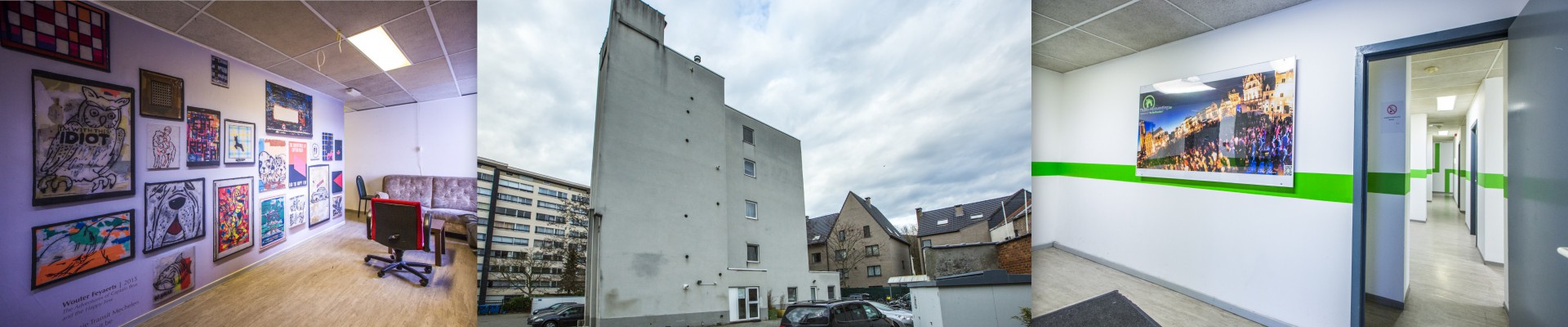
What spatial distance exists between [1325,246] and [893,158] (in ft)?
9.39

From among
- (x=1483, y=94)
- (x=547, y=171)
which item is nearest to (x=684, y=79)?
(x=547, y=171)

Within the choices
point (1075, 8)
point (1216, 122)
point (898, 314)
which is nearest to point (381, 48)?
point (898, 314)

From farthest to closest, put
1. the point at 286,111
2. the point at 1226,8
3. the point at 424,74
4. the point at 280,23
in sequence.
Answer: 1. the point at 1226,8
2. the point at 424,74
3. the point at 286,111
4. the point at 280,23

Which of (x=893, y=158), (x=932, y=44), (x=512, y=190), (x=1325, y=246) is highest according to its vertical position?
(x=932, y=44)

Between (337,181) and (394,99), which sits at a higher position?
(394,99)

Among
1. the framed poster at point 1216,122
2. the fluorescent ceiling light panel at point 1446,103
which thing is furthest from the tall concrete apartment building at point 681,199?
the fluorescent ceiling light panel at point 1446,103

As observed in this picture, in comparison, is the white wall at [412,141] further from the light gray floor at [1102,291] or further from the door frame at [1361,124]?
the door frame at [1361,124]

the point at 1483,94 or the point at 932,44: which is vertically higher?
the point at 1483,94

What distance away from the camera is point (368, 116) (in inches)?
59.8

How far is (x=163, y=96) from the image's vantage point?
1.17 meters

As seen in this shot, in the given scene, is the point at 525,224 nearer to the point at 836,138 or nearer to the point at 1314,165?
the point at 836,138

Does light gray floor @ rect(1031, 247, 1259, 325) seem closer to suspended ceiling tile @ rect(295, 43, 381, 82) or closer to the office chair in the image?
the office chair

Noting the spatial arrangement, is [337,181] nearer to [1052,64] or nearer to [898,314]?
[898,314]

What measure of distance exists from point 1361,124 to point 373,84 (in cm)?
468
